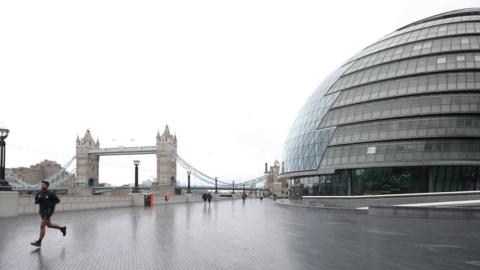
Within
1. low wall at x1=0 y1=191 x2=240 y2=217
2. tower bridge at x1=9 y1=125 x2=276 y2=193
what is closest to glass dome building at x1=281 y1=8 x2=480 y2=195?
low wall at x1=0 y1=191 x2=240 y2=217

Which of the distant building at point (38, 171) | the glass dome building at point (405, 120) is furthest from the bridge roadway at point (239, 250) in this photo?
the distant building at point (38, 171)

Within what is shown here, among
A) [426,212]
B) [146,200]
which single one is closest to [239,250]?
[426,212]

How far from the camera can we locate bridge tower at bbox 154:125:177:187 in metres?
181

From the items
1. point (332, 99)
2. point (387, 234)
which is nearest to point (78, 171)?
point (332, 99)

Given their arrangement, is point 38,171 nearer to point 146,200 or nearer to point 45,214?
point 146,200

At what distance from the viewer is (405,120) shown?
45094mm

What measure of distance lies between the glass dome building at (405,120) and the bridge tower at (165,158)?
431 feet

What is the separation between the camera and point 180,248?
41.0 feet

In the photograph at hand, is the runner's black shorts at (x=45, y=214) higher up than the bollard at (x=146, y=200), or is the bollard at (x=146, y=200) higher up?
the runner's black shorts at (x=45, y=214)

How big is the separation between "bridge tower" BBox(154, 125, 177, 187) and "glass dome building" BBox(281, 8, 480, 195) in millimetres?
131374

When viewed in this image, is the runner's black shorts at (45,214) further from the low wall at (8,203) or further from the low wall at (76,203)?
the low wall at (76,203)

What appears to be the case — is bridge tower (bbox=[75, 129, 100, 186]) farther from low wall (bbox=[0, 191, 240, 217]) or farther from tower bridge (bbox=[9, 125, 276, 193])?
low wall (bbox=[0, 191, 240, 217])

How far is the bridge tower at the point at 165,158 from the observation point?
180938 millimetres

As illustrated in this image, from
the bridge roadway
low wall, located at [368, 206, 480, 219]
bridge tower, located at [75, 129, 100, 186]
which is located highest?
bridge tower, located at [75, 129, 100, 186]
